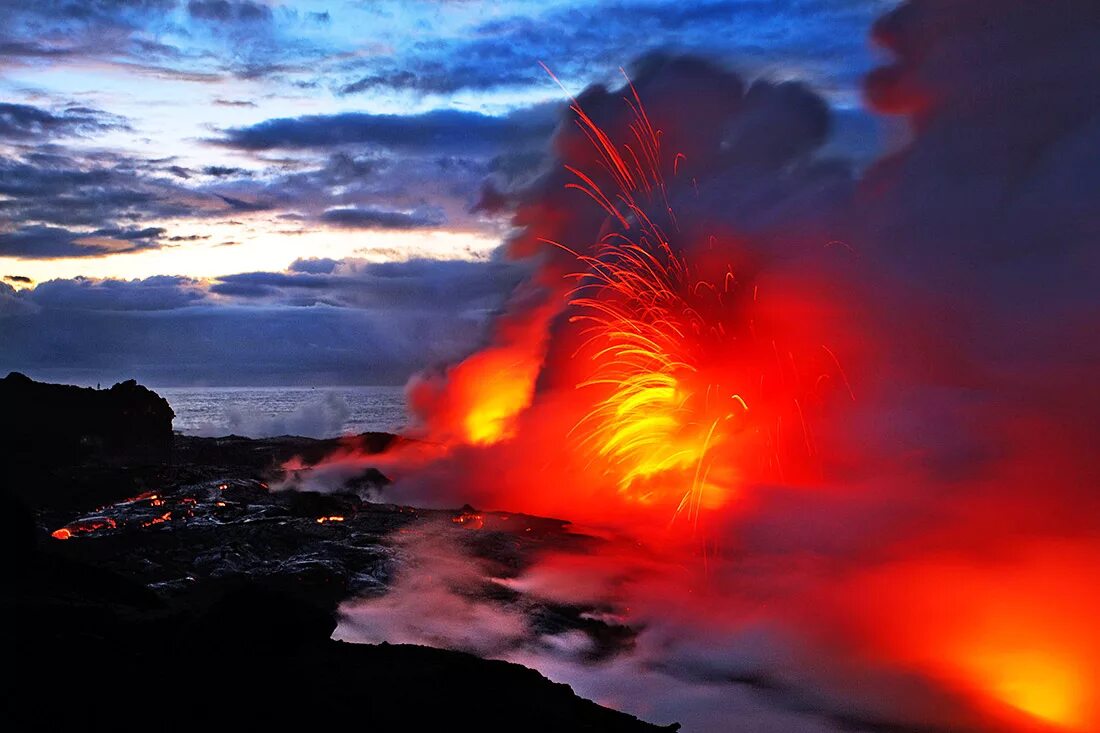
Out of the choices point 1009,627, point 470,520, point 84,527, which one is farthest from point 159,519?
point 1009,627

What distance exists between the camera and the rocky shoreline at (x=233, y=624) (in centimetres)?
1210

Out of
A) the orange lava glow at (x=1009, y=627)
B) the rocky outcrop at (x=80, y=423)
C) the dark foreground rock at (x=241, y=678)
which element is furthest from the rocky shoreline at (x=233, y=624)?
the rocky outcrop at (x=80, y=423)

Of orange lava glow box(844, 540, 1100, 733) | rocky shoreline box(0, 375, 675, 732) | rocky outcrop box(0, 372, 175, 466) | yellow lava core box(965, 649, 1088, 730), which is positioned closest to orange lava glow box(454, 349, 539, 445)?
rocky shoreline box(0, 375, 675, 732)

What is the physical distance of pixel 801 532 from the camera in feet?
138

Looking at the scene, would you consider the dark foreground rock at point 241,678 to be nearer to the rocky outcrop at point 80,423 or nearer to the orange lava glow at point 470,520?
the orange lava glow at point 470,520

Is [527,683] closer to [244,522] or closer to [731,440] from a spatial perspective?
[244,522]

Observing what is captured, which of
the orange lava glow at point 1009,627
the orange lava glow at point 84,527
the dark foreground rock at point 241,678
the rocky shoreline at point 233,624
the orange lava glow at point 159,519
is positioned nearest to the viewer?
the dark foreground rock at point 241,678

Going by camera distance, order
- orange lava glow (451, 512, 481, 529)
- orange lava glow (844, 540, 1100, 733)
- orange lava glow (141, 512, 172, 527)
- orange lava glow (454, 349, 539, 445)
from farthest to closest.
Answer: orange lava glow (454, 349, 539, 445), orange lava glow (451, 512, 481, 529), orange lava glow (141, 512, 172, 527), orange lava glow (844, 540, 1100, 733)

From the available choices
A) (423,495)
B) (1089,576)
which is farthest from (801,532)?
(423,495)

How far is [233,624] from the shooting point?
1541 centimetres

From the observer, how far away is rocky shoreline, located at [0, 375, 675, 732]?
1210cm

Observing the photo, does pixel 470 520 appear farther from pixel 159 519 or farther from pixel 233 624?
pixel 233 624

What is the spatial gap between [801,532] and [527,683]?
30794 millimetres

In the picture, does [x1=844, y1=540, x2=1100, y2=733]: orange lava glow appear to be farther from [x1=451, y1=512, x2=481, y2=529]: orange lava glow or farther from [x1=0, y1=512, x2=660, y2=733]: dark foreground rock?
[x1=451, y1=512, x2=481, y2=529]: orange lava glow
